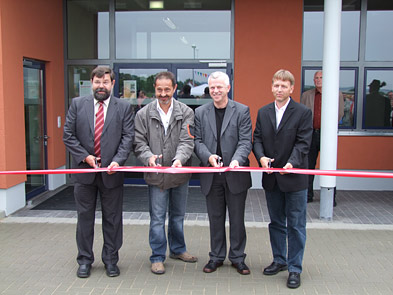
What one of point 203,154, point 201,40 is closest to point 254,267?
point 203,154

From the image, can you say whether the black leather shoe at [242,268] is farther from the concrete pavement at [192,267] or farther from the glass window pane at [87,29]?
the glass window pane at [87,29]

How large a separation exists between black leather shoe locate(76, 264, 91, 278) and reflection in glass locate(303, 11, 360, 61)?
5.92 m

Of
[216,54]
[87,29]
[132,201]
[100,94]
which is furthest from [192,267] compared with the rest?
[87,29]

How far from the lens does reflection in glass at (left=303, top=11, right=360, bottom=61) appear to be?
27.8ft

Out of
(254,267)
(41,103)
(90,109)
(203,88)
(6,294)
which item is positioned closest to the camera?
(6,294)

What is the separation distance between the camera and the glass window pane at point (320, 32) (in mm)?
8477

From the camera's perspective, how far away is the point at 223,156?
4.44m

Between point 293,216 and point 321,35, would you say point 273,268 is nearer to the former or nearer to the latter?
point 293,216

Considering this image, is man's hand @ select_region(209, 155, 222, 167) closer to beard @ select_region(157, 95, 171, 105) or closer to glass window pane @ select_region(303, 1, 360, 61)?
beard @ select_region(157, 95, 171, 105)

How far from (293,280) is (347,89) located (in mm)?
5374

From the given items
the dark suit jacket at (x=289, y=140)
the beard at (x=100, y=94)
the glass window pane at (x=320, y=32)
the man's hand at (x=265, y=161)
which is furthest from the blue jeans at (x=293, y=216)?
the glass window pane at (x=320, y=32)

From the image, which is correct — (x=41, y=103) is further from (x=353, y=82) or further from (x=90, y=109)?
(x=353, y=82)

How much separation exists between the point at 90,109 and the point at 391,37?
6580 millimetres

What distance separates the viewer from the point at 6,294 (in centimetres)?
408
